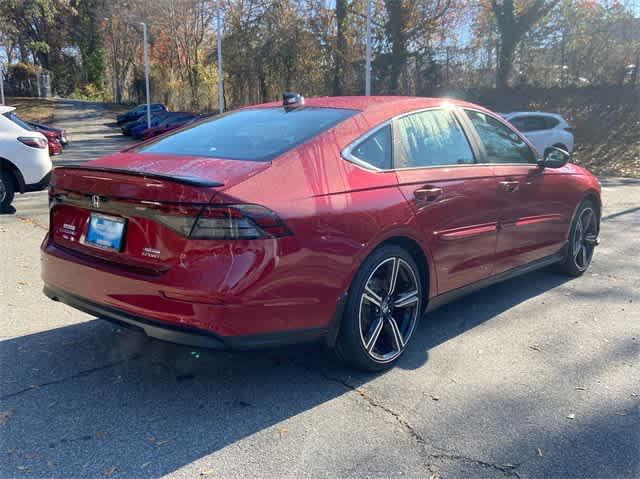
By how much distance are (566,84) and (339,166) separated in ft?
69.4

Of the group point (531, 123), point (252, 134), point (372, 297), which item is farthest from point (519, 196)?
point (531, 123)

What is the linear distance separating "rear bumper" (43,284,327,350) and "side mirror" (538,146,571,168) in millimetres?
2766

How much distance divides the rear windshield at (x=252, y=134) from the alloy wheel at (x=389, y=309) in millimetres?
898

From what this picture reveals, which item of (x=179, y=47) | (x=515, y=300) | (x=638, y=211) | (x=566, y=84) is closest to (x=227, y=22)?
(x=179, y=47)

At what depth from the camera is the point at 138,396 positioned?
10.6ft

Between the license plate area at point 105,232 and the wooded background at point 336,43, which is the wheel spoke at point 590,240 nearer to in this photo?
the license plate area at point 105,232

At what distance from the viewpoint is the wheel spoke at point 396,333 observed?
365 cm

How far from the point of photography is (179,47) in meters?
47.1

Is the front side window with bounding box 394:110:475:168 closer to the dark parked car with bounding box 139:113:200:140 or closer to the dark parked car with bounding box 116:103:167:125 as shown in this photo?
the dark parked car with bounding box 139:113:200:140

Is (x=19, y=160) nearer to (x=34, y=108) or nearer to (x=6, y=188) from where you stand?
(x=6, y=188)

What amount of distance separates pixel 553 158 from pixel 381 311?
237 cm

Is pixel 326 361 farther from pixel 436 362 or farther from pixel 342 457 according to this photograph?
pixel 342 457

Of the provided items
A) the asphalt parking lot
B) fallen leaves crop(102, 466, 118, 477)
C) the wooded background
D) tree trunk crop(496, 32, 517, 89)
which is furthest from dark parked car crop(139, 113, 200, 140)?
fallen leaves crop(102, 466, 118, 477)

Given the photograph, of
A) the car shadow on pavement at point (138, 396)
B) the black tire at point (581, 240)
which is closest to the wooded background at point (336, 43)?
the black tire at point (581, 240)
